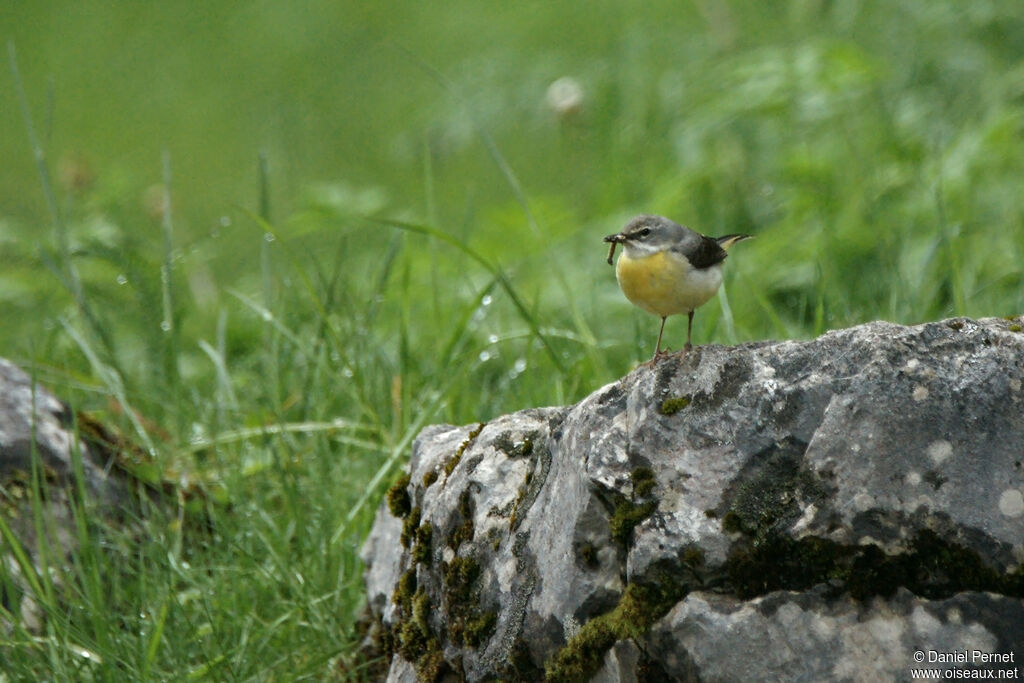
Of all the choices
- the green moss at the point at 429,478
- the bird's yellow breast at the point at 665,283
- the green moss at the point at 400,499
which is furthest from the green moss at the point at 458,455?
the bird's yellow breast at the point at 665,283

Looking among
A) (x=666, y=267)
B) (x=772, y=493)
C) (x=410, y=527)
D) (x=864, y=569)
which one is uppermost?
(x=666, y=267)

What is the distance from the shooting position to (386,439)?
4211 mm

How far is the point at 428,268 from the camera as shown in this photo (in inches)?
254

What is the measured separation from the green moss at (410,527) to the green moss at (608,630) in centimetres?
76

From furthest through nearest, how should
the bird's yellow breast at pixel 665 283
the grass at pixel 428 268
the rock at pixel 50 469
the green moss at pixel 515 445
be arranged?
1. the rock at pixel 50 469
2. the grass at pixel 428 268
3. the bird's yellow breast at pixel 665 283
4. the green moss at pixel 515 445

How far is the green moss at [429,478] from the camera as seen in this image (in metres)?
3.07

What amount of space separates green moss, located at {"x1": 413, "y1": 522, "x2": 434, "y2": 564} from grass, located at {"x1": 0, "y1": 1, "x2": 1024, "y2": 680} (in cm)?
54

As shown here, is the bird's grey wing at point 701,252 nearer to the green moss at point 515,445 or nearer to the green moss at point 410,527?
the green moss at point 515,445

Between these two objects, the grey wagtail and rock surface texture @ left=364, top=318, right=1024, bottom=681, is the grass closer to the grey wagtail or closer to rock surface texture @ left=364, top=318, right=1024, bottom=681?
the grey wagtail

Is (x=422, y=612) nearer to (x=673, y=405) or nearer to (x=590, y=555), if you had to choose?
(x=590, y=555)

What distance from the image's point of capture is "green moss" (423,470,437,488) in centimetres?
307

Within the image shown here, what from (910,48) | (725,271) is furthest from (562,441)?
(910,48)

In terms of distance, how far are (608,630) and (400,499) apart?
1098 mm

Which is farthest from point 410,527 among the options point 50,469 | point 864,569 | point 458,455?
point 50,469
